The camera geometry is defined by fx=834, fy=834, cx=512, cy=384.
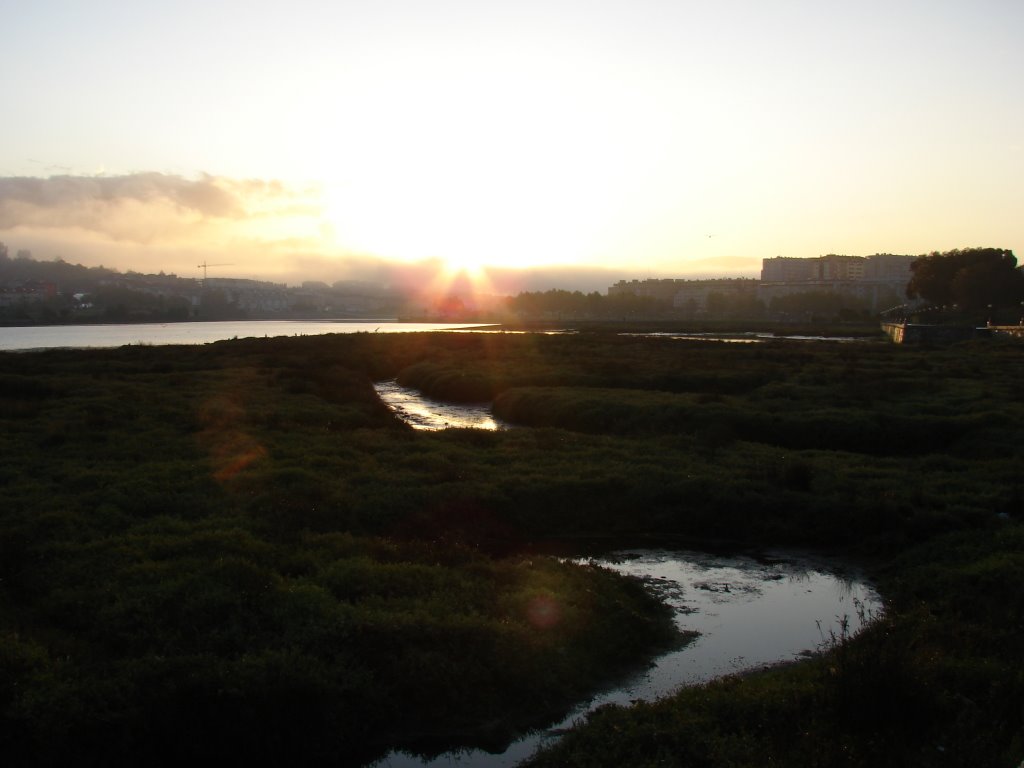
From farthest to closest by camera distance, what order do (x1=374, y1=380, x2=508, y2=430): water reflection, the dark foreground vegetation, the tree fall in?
the tree
(x1=374, y1=380, x2=508, y2=430): water reflection
the dark foreground vegetation

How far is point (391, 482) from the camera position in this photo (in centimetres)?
2222

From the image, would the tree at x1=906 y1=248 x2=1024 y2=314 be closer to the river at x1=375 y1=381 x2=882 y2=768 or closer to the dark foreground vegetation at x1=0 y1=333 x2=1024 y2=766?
the dark foreground vegetation at x1=0 y1=333 x2=1024 y2=766

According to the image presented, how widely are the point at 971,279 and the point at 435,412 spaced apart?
107 meters

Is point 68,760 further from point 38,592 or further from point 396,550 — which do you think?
point 396,550

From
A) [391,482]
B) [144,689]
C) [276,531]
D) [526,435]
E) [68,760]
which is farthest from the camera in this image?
[526,435]

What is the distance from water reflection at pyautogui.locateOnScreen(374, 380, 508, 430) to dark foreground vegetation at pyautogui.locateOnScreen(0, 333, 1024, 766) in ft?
23.7

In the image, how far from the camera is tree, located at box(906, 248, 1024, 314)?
12481cm

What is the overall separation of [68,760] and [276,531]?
7.68m

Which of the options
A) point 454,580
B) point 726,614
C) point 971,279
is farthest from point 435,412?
point 971,279

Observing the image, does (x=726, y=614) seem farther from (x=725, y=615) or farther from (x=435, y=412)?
(x=435, y=412)

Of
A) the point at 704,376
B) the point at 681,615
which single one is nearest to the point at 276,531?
the point at 681,615

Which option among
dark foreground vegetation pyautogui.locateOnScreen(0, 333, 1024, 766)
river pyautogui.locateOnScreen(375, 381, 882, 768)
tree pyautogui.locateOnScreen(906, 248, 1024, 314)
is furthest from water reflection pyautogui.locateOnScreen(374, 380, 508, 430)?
tree pyautogui.locateOnScreen(906, 248, 1024, 314)

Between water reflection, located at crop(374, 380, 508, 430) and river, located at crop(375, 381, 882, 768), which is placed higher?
river, located at crop(375, 381, 882, 768)

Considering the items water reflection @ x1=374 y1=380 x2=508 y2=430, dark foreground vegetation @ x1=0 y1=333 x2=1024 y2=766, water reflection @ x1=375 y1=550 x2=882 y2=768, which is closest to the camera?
dark foreground vegetation @ x1=0 y1=333 x2=1024 y2=766
